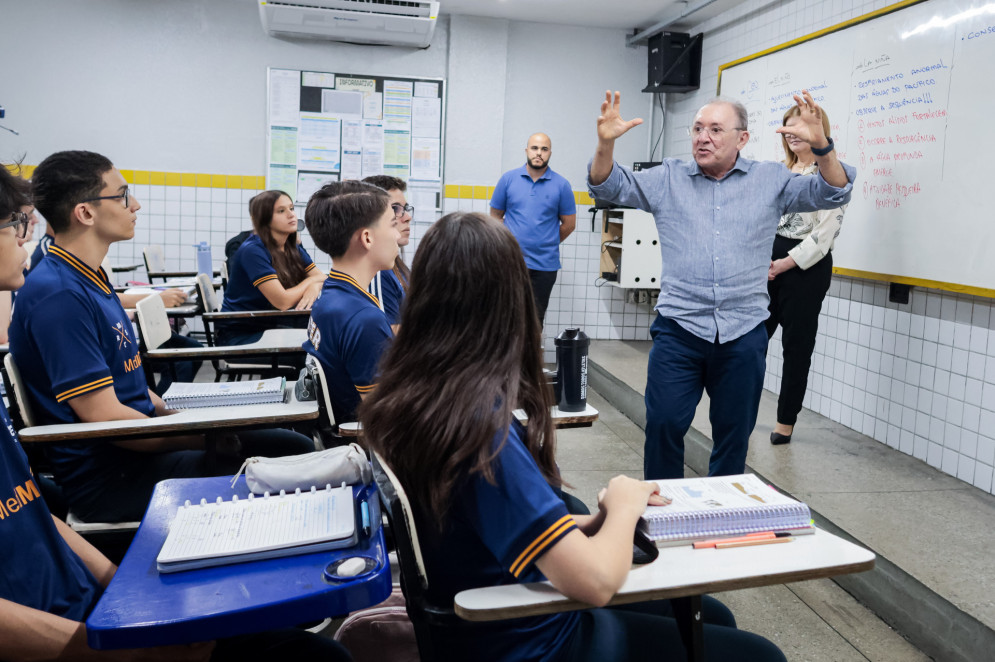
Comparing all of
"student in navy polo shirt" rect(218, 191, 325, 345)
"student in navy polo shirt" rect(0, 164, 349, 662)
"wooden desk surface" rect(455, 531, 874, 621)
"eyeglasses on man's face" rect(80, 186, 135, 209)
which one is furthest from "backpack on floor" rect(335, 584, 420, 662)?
"student in navy polo shirt" rect(218, 191, 325, 345)

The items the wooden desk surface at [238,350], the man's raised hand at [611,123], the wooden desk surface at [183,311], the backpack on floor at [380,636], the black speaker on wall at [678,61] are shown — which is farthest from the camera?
the black speaker on wall at [678,61]

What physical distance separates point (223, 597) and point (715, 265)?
1961 mm

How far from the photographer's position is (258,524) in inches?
48.4

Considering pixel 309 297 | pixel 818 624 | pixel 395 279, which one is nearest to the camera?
pixel 818 624

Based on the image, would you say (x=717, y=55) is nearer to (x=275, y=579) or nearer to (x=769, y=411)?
(x=769, y=411)

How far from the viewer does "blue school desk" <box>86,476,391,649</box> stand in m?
0.99

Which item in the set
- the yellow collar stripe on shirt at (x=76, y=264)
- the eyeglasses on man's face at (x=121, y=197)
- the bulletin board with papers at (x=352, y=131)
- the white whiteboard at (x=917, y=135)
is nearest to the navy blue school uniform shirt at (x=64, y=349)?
the yellow collar stripe on shirt at (x=76, y=264)

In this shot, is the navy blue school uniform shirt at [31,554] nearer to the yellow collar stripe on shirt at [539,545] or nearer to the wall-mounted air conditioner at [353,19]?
the yellow collar stripe on shirt at [539,545]

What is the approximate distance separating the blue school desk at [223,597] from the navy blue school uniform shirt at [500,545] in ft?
0.31

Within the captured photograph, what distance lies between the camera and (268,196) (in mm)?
3885

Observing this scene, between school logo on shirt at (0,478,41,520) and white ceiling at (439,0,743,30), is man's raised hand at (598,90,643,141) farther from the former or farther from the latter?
white ceiling at (439,0,743,30)

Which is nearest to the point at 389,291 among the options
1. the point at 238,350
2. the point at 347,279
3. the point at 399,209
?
the point at 399,209

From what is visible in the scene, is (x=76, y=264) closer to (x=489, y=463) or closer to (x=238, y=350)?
(x=238, y=350)

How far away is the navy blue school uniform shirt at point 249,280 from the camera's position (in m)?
3.72
